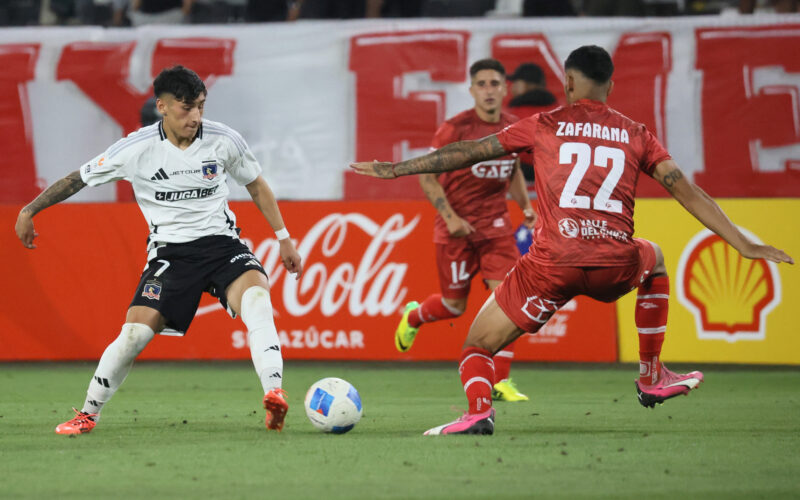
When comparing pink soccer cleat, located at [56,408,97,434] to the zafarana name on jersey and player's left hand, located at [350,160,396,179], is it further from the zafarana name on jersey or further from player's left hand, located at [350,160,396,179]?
the zafarana name on jersey

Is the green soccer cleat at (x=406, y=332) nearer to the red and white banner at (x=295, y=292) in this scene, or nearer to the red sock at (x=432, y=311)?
the red sock at (x=432, y=311)

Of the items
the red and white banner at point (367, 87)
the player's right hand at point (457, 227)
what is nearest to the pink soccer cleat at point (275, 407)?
the player's right hand at point (457, 227)

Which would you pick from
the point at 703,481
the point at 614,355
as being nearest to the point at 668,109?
the point at 614,355

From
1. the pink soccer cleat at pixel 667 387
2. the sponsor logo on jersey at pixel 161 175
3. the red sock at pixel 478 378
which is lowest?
the pink soccer cleat at pixel 667 387

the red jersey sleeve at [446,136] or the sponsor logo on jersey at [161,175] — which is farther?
the red jersey sleeve at [446,136]

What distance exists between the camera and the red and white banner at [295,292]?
1175 centimetres

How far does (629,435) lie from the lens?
21.9 feet

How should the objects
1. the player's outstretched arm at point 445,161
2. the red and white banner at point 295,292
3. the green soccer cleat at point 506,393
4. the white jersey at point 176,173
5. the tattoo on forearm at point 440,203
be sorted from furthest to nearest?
the red and white banner at point 295,292 → the tattoo on forearm at point 440,203 → the green soccer cleat at point 506,393 → the white jersey at point 176,173 → the player's outstretched arm at point 445,161

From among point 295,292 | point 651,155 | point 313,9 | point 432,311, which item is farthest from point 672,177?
point 313,9

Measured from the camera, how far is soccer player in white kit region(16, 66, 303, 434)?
6793mm

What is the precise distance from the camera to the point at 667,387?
22.6 feet

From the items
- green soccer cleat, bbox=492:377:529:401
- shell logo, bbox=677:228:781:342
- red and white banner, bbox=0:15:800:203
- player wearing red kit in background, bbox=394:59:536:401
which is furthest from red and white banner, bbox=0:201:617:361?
green soccer cleat, bbox=492:377:529:401

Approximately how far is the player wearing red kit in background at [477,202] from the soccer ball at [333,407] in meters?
3.01

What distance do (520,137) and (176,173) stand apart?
6.58 ft
